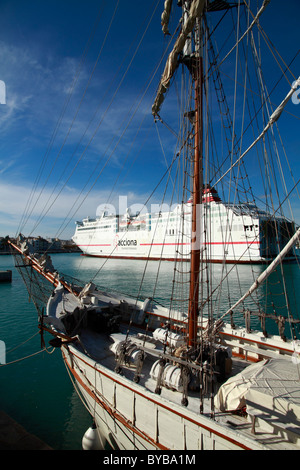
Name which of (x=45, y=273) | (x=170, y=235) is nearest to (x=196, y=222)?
(x=45, y=273)

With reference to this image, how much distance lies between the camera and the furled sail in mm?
7225

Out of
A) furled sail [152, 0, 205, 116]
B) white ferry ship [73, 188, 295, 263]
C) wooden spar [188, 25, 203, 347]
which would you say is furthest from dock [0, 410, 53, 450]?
Result: white ferry ship [73, 188, 295, 263]

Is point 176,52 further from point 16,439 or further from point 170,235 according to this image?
point 170,235

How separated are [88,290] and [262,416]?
8.15 m

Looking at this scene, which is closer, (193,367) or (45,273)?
(193,367)

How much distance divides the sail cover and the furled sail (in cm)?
983

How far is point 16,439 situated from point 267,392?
203 inches

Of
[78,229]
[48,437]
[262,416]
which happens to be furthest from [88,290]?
[78,229]

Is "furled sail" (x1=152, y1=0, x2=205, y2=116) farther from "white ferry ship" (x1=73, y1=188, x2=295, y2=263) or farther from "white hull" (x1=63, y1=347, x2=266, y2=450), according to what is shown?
"white ferry ship" (x1=73, y1=188, x2=295, y2=263)

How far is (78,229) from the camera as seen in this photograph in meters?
82.1

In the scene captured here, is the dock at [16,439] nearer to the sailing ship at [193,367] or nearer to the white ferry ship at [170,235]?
the sailing ship at [193,367]

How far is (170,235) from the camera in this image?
5556 centimetres
